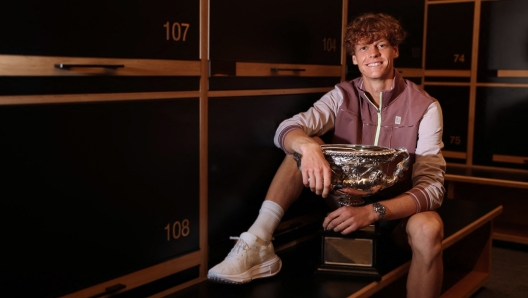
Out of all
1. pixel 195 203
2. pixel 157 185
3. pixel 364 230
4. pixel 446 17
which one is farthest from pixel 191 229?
pixel 446 17

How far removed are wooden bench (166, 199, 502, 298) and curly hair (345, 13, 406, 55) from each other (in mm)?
747

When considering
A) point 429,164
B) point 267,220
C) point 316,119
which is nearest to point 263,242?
point 267,220

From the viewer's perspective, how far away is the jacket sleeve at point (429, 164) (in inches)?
79.7

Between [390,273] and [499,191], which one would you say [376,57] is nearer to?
[390,273]

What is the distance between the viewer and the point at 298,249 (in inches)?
91.0

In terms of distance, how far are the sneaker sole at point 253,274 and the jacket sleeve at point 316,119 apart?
0.39 metres

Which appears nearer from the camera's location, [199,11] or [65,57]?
[65,57]

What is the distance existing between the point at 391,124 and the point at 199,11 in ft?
2.65

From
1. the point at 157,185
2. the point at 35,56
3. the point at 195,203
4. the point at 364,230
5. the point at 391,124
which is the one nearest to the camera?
the point at 35,56

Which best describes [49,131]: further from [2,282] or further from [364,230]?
[364,230]

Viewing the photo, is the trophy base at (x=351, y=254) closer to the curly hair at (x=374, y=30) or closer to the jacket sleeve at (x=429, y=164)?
the jacket sleeve at (x=429, y=164)

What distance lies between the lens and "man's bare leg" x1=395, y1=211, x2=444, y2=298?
6.40ft

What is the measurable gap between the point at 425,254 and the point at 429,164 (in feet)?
1.05

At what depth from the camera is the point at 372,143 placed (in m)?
2.22
